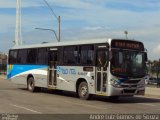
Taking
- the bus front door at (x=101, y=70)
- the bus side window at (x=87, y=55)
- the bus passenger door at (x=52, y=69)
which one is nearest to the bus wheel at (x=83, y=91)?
the bus front door at (x=101, y=70)

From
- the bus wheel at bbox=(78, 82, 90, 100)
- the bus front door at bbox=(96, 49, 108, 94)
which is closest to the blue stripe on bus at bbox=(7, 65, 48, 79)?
the bus wheel at bbox=(78, 82, 90, 100)

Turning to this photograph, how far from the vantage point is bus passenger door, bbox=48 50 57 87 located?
25266 millimetres

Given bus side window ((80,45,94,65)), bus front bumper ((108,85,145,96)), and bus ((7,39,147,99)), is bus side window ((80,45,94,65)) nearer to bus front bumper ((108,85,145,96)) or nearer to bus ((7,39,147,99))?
bus ((7,39,147,99))

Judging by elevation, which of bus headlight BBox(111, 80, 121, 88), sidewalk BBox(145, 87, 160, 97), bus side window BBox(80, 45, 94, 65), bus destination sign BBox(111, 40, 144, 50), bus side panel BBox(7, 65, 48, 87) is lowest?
sidewalk BBox(145, 87, 160, 97)

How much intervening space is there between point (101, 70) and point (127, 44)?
6.10 feet

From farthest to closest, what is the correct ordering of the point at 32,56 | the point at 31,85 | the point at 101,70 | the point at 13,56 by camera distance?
the point at 13,56, the point at 31,85, the point at 32,56, the point at 101,70

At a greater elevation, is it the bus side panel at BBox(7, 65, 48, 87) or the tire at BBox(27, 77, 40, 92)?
the bus side panel at BBox(7, 65, 48, 87)

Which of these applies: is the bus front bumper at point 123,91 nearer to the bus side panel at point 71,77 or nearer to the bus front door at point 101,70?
the bus front door at point 101,70

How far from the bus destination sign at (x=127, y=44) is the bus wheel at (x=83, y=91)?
2784 millimetres

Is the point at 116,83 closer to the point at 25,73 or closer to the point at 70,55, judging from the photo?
the point at 70,55

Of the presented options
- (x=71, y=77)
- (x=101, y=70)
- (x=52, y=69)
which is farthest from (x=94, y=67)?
(x=52, y=69)

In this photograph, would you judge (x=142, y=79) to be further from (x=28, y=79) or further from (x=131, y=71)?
(x=28, y=79)

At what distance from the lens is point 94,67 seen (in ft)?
70.4

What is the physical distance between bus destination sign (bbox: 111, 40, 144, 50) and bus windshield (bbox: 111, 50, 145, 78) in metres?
0.24
